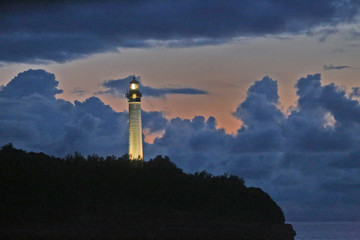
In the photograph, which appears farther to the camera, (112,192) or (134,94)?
(134,94)

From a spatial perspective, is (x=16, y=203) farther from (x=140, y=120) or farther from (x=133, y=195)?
(x=140, y=120)

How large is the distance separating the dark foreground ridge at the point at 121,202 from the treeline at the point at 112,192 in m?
0.11

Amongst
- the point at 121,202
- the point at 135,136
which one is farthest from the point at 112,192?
the point at 135,136

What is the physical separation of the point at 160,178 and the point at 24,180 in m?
18.7

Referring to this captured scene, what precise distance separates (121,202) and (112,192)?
2.10 meters

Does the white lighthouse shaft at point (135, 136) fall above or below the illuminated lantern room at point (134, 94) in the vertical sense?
below

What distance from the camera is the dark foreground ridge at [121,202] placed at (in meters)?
87.8

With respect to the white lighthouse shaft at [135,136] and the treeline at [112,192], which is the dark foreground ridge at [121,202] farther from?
the white lighthouse shaft at [135,136]

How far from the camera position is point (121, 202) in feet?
309

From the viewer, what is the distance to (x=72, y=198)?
91.4m

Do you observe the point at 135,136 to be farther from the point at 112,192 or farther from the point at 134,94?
the point at 112,192

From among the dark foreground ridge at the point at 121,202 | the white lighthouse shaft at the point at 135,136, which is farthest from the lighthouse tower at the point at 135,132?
the dark foreground ridge at the point at 121,202

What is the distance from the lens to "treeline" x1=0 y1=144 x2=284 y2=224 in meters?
89.1

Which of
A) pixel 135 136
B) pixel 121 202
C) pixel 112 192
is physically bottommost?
pixel 121 202
